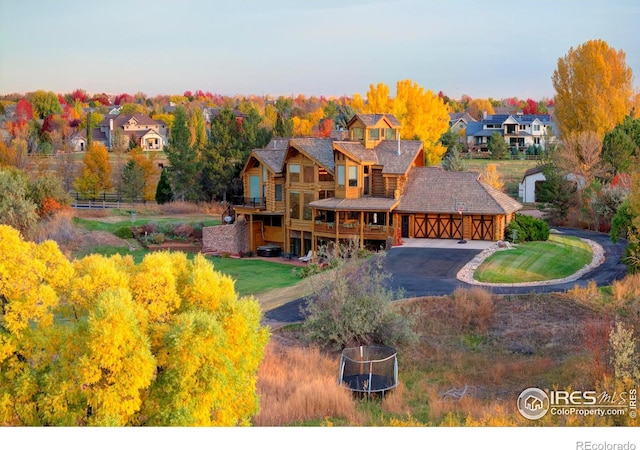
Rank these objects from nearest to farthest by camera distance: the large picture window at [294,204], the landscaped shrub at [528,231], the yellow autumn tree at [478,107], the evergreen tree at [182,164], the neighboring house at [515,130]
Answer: the landscaped shrub at [528,231], the large picture window at [294,204], the evergreen tree at [182,164], the neighboring house at [515,130], the yellow autumn tree at [478,107]

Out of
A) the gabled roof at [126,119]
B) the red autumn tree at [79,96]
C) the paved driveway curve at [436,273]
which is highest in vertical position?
the red autumn tree at [79,96]

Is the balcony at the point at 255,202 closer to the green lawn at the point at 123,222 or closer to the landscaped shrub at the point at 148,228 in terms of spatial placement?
the green lawn at the point at 123,222

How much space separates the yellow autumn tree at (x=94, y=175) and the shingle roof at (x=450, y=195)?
20.3 m

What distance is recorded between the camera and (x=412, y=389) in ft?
53.4

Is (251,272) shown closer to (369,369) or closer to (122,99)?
(369,369)

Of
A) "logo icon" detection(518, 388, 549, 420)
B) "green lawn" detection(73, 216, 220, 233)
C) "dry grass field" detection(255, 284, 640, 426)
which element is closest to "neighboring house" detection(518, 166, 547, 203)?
"green lawn" detection(73, 216, 220, 233)

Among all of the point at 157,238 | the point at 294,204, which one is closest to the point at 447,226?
the point at 294,204

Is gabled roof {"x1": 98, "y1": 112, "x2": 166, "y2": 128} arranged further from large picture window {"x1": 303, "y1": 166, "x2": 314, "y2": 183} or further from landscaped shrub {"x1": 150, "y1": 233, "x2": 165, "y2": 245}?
large picture window {"x1": 303, "y1": 166, "x2": 314, "y2": 183}

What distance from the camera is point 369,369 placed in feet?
54.0

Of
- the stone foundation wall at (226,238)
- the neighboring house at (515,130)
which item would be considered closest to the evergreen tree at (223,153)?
the stone foundation wall at (226,238)

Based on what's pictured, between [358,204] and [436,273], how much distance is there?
7.16 meters

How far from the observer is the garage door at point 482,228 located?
3044 cm

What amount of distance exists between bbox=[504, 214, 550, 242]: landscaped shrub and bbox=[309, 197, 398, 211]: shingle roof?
4.56 metres
